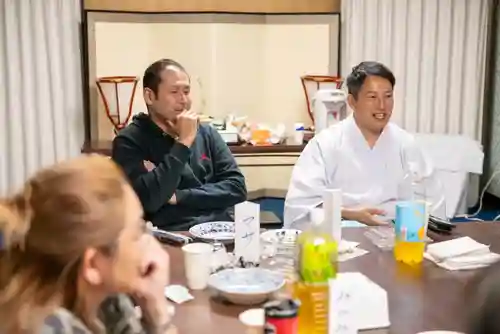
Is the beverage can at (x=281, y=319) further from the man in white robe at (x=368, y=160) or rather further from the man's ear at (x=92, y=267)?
the man in white robe at (x=368, y=160)

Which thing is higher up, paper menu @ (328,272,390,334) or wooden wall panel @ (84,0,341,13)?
wooden wall panel @ (84,0,341,13)

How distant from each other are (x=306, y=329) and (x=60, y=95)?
9.13ft

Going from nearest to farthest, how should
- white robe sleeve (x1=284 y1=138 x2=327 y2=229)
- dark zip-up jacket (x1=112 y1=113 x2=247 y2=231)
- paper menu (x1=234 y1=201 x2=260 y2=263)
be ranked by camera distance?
paper menu (x1=234 y1=201 x2=260 y2=263) → dark zip-up jacket (x1=112 y1=113 x2=247 y2=231) → white robe sleeve (x1=284 y1=138 x2=327 y2=229)

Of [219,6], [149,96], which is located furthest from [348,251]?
[219,6]

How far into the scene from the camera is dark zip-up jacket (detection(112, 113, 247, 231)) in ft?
8.95

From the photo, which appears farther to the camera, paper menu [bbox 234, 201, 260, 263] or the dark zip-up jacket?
the dark zip-up jacket

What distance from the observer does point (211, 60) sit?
13.7 ft

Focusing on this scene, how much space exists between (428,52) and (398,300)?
2664 mm

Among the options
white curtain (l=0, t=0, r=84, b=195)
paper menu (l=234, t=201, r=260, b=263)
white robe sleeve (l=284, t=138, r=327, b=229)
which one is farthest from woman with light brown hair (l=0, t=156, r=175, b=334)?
white curtain (l=0, t=0, r=84, b=195)

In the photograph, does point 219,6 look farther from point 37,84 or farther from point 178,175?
point 178,175

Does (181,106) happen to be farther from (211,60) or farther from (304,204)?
(211,60)

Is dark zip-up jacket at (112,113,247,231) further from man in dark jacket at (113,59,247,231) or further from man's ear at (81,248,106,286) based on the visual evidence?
man's ear at (81,248,106,286)

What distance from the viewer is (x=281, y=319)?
1427mm

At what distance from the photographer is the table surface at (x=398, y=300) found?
67.1 inches
